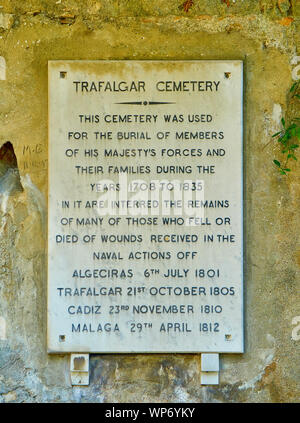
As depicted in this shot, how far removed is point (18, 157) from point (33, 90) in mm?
362

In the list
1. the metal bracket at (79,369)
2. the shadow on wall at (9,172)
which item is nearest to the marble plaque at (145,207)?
the metal bracket at (79,369)

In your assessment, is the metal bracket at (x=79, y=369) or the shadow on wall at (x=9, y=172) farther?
the shadow on wall at (x=9, y=172)

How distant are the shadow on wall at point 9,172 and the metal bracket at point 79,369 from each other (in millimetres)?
922

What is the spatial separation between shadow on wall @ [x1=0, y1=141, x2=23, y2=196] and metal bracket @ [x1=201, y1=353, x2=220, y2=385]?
4.26ft

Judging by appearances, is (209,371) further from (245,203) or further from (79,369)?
(245,203)

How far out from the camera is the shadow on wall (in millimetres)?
3291

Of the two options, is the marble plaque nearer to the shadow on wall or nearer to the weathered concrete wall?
the weathered concrete wall

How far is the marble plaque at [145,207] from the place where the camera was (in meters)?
3.18

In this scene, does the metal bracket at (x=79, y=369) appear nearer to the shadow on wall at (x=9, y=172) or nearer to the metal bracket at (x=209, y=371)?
the metal bracket at (x=209, y=371)

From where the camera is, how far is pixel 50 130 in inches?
127

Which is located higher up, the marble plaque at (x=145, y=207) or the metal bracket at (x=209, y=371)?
the marble plaque at (x=145, y=207)

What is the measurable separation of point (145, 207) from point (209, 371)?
0.89 metres

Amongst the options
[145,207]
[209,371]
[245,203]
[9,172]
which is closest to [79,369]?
[209,371]

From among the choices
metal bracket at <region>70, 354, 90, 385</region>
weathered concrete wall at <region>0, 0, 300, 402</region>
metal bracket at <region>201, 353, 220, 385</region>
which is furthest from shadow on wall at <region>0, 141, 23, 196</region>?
metal bracket at <region>201, 353, 220, 385</region>
